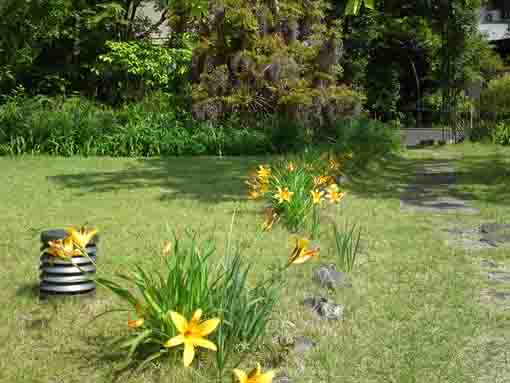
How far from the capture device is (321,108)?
612 inches

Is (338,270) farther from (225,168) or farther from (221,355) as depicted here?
(225,168)

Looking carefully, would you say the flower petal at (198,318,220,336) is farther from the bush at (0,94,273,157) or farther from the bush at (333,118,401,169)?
the bush at (0,94,273,157)

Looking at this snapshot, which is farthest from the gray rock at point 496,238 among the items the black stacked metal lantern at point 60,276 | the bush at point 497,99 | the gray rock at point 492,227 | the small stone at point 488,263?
the bush at point 497,99

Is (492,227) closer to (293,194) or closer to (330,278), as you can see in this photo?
(293,194)

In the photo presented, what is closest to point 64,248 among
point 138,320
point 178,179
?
point 138,320

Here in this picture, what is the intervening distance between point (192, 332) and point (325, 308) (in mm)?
1507

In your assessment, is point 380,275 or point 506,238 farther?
point 506,238

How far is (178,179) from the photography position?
31.4 feet

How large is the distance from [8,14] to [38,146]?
16.1 feet

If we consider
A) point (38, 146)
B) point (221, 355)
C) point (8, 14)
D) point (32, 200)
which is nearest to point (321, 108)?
point (38, 146)

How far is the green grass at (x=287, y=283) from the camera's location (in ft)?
10.3

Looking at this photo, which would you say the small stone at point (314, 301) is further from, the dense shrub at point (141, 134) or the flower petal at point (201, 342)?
the dense shrub at point (141, 134)

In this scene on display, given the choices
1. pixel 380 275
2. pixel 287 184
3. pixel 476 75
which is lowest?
pixel 380 275

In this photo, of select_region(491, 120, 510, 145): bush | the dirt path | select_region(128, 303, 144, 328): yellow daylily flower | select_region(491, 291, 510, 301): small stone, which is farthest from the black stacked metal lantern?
select_region(491, 120, 510, 145): bush
